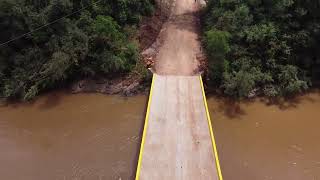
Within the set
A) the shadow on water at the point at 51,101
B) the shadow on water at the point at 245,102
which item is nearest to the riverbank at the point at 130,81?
the shadow on water at the point at 51,101

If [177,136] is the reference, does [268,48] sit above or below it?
above

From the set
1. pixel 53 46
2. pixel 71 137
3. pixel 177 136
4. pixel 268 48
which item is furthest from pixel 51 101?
pixel 268 48

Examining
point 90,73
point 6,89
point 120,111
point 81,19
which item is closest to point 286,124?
point 120,111

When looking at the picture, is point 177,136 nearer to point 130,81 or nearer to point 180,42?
point 130,81

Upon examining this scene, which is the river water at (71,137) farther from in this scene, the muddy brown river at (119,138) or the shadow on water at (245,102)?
the shadow on water at (245,102)

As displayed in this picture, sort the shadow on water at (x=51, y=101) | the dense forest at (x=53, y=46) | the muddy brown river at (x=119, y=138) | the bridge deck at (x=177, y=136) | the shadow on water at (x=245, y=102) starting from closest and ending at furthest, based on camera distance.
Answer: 1. the bridge deck at (x=177, y=136)
2. the muddy brown river at (x=119, y=138)
3. the shadow on water at (x=245, y=102)
4. the shadow on water at (x=51, y=101)
5. the dense forest at (x=53, y=46)

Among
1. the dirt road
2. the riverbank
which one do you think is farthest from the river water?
the dirt road
